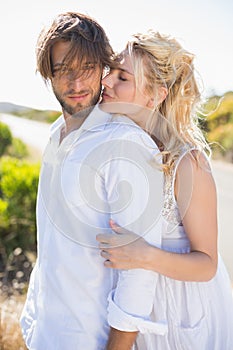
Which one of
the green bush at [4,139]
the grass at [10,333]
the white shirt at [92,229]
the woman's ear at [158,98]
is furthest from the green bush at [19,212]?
the green bush at [4,139]

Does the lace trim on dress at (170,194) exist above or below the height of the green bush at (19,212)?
above

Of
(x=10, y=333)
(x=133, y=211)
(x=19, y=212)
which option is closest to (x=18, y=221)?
(x=19, y=212)

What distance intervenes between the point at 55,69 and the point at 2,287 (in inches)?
131

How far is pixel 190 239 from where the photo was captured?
171 centimetres

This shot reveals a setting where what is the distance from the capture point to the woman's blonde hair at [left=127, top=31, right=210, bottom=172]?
178 centimetres

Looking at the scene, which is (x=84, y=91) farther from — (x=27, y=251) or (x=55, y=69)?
(x=27, y=251)

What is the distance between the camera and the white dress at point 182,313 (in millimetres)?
1769

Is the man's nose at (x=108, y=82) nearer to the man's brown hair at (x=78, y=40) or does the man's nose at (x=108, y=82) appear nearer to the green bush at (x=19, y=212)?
the man's brown hair at (x=78, y=40)

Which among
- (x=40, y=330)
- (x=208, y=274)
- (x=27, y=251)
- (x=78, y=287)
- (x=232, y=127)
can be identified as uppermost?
(x=208, y=274)

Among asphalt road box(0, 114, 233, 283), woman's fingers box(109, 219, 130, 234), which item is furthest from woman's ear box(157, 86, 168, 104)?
asphalt road box(0, 114, 233, 283)

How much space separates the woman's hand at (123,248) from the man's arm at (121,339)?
0.22m

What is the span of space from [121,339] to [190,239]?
15.3 inches

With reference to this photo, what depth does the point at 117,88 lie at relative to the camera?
1811mm

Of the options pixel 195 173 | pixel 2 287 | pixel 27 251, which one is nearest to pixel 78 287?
pixel 195 173
